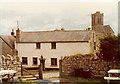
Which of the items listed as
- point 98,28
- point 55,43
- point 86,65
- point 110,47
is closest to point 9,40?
point 55,43

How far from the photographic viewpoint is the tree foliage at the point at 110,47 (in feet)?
18.0

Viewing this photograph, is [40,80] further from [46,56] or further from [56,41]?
[56,41]

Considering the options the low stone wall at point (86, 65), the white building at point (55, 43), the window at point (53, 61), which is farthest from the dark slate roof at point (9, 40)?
the low stone wall at point (86, 65)

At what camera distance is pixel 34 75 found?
20.1 feet

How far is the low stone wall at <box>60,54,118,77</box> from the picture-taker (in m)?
5.87

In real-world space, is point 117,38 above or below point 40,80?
above

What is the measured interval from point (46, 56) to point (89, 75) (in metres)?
1.74

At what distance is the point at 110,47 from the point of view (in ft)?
18.1

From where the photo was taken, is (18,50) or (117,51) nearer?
(117,51)

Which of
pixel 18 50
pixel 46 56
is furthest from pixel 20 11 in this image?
pixel 46 56

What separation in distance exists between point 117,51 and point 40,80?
2952mm

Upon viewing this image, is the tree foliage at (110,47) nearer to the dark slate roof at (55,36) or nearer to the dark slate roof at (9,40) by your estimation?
the dark slate roof at (55,36)

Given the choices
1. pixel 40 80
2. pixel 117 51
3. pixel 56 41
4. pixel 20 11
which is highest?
pixel 20 11

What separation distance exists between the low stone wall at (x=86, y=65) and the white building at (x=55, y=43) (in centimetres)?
24
